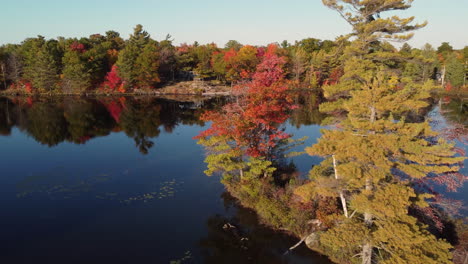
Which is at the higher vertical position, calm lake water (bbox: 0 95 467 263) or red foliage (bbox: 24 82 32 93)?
red foliage (bbox: 24 82 32 93)

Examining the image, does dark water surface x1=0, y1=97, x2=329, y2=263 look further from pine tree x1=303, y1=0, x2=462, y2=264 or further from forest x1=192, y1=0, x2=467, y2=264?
pine tree x1=303, y1=0, x2=462, y2=264

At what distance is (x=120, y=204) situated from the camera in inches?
768

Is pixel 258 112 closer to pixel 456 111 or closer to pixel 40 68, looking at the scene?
pixel 456 111

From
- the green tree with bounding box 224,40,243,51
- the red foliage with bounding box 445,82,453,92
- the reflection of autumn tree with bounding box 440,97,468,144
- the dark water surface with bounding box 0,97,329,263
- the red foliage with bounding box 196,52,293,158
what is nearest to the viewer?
the dark water surface with bounding box 0,97,329,263

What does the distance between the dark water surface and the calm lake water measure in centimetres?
6

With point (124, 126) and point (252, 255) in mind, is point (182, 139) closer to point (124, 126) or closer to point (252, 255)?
point (124, 126)

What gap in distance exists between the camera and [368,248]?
12500mm

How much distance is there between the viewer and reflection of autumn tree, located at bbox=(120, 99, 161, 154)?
113ft

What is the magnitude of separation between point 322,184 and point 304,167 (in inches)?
524

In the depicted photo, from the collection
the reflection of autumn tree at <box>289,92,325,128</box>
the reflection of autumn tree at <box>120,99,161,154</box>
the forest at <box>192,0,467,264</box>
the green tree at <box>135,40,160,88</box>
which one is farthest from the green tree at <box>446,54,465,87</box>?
the green tree at <box>135,40,160,88</box>

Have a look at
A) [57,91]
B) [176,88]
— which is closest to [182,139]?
[176,88]

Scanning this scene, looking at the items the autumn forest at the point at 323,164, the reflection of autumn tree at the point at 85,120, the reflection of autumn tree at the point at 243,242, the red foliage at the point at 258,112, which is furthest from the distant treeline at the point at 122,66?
the reflection of autumn tree at the point at 243,242

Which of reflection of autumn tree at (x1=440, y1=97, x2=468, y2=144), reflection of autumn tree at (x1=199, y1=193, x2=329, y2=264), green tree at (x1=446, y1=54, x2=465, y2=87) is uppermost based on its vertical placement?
green tree at (x1=446, y1=54, x2=465, y2=87)

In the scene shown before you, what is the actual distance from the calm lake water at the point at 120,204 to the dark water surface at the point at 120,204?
0.06 metres
